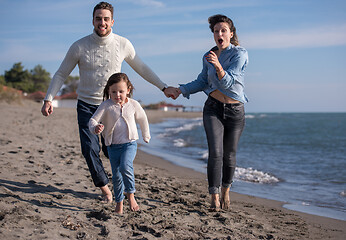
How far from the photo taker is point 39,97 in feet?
165

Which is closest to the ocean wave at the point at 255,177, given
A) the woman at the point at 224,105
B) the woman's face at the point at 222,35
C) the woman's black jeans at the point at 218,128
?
the woman at the point at 224,105

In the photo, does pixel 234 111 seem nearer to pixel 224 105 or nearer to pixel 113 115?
pixel 224 105

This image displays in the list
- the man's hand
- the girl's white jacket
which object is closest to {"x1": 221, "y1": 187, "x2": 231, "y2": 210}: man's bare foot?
the girl's white jacket

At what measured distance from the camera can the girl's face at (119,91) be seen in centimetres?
353

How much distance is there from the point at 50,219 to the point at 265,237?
1.96 m

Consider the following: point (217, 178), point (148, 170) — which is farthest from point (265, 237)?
point (148, 170)

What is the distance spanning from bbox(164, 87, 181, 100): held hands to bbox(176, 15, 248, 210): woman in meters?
0.36

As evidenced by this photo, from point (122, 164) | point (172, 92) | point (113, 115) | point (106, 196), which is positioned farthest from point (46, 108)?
point (172, 92)

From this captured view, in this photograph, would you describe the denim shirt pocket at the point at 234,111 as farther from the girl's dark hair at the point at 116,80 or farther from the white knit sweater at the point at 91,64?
the white knit sweater at the point at 91,64

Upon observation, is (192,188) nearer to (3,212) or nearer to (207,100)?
(207,100)

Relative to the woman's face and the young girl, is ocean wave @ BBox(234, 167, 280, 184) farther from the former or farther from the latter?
the young girl

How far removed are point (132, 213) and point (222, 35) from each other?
2.10 metres

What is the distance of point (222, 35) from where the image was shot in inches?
151

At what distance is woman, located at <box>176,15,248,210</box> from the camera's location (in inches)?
151
